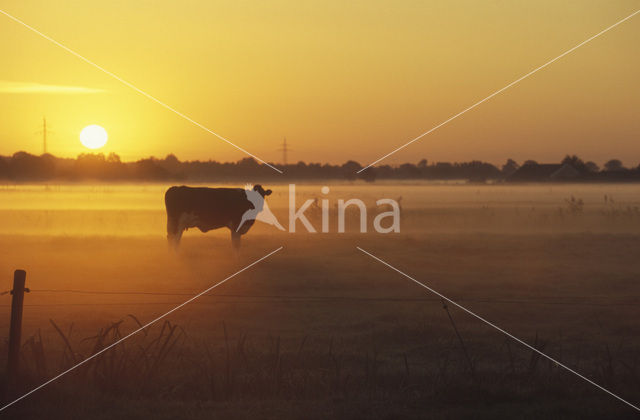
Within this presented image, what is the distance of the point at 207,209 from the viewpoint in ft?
55.9

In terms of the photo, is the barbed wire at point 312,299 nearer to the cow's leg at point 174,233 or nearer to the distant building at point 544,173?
the cow's leg at point 174,233

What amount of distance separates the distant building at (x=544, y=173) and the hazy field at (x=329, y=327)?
63052 mm

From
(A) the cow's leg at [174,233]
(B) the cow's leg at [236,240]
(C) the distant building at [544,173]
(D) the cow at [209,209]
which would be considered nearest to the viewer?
(B) the cow's leg at [236,240]

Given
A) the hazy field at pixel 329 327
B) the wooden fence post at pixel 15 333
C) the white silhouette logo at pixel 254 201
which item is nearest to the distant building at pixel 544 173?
the hazy field at pixel 329 327

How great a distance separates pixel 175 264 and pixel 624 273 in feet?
31.0

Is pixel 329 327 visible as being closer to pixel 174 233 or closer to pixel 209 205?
pixel 209 205

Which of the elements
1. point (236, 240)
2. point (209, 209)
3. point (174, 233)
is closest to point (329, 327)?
point (236, 240)

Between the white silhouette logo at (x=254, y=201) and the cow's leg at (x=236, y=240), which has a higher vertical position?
the white silhouette logo at (x=254, y=201)

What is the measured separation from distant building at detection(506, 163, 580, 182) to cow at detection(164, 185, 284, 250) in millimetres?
70267

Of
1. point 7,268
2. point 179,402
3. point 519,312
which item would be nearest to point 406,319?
point 519,312

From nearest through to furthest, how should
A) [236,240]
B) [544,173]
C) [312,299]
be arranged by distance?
1. [312,299]
2. [236,240]
3. [544,173]

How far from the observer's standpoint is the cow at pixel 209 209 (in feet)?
55.8

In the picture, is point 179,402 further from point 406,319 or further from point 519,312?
point 519,312

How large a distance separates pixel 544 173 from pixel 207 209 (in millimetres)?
75490
